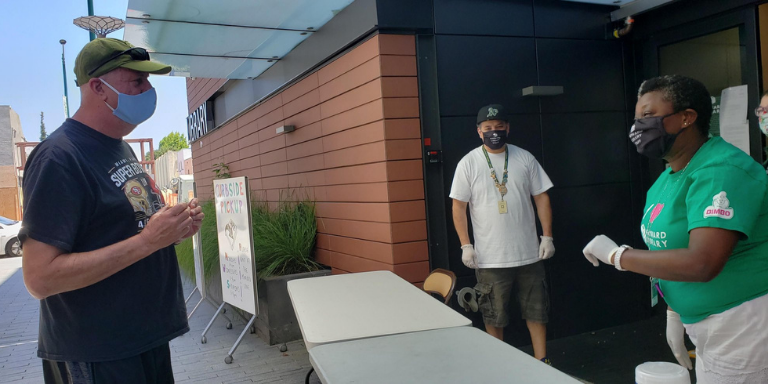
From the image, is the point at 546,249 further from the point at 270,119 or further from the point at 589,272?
the point at 270,119

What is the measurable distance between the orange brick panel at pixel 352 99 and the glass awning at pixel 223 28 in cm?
73

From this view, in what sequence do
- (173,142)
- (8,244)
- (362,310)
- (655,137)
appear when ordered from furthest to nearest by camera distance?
(173,142), (8,244), (362,310), (655,137)

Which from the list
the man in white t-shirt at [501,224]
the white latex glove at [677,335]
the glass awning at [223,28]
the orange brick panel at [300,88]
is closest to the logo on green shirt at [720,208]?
the white latex glove at [677,335]

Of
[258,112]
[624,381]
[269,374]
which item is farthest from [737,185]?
[258,112]

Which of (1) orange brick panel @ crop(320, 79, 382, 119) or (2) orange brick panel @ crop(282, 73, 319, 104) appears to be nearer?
(1) orange brick panel @ crop(320, 79, 382, 119)

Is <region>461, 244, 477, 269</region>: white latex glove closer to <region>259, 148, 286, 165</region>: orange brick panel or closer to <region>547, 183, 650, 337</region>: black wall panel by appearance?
<region>547, 183, 650, 337</region>: black wall panel

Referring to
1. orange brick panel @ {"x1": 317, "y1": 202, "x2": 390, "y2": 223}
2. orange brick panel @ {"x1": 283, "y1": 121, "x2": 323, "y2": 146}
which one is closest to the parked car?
orange brick panel @ {"x1": 283, "y1": 121, "x2": 323, "y2": 146}

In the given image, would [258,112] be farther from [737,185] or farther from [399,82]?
[737,185]

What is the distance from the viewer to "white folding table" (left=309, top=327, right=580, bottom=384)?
1.49 m

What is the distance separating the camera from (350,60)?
4.43 metres

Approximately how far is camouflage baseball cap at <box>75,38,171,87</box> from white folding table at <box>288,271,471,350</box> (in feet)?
3.76

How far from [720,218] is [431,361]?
0.97 m

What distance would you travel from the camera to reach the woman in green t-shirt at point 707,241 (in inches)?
63.1

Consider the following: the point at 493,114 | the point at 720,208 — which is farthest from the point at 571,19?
the point at 720,208
